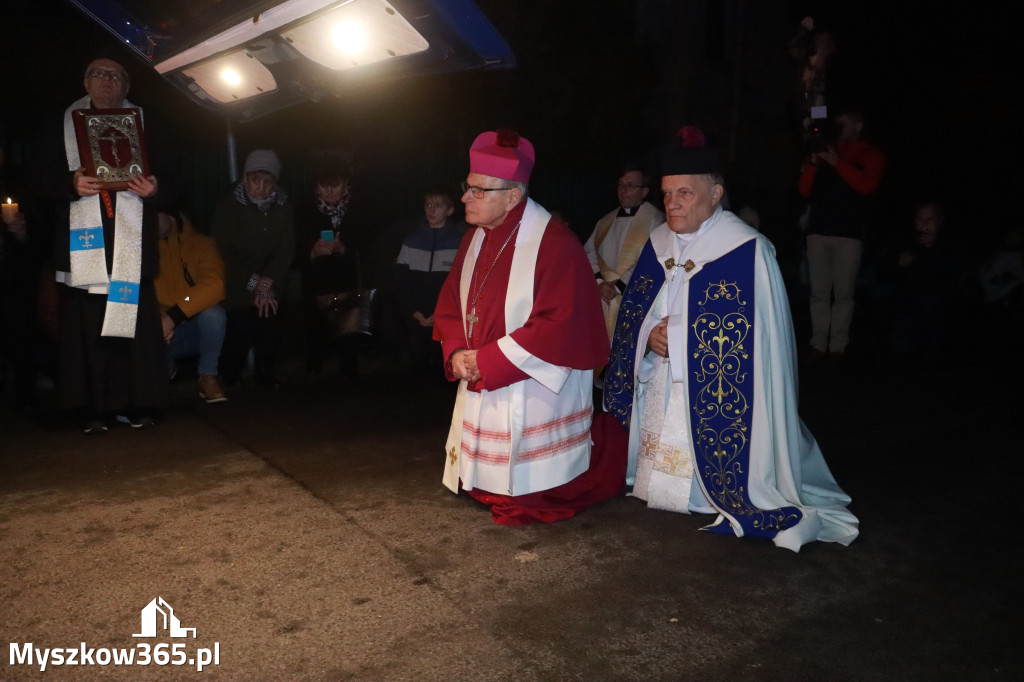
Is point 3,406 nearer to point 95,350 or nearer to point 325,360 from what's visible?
point 95,350

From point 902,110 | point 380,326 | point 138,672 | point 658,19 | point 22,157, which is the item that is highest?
point 658,19

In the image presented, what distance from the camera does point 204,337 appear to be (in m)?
6.52

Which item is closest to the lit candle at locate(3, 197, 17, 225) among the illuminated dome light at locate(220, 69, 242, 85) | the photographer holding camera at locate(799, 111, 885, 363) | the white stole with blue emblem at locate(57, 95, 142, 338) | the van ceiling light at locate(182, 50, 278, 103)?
the white stole with blue emblem at locate(57, 95, 142, 338)

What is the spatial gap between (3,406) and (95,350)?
1.21 meters

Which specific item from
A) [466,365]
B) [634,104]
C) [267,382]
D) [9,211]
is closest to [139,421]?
[267,382]

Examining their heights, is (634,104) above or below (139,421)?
above

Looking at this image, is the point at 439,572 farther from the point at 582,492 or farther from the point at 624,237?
the point at 624,237

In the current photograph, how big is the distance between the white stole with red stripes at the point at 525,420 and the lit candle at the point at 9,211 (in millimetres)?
3368

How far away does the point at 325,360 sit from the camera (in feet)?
26.1

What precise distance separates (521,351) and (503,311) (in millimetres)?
248

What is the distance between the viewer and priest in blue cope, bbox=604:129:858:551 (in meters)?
4.07

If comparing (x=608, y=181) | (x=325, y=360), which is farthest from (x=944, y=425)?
(x=608, y=181)

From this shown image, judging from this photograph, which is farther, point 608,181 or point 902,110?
point 902,110

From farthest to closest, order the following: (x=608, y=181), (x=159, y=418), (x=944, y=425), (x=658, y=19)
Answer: (x=658, y=19), (x=608, y=181), (x=944, y=425), (x=159, y=418)
